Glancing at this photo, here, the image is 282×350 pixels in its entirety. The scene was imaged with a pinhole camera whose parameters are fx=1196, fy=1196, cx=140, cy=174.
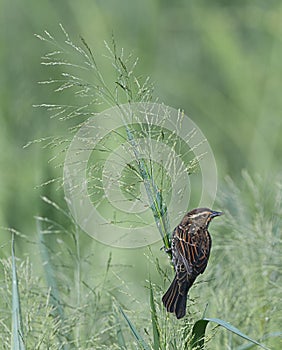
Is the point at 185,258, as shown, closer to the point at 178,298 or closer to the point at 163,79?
Answer: the point at 178,298

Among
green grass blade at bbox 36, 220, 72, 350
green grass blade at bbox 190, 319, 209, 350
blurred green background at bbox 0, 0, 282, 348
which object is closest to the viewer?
green grass blade at bbox 190, 319, 209, 350

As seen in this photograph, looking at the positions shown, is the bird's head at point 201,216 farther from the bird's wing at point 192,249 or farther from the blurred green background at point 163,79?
the blurred green background at point 163,79

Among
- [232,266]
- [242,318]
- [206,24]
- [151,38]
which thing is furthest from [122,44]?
[242,318]

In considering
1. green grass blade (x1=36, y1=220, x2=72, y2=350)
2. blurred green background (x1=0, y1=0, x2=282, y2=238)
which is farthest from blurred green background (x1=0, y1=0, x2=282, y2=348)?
green grass blade (x1=36, y1=220, x2=72, y2=350)

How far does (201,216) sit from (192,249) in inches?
1.9

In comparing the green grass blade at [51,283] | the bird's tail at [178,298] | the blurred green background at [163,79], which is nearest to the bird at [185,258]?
the bird's tail at [178,298]

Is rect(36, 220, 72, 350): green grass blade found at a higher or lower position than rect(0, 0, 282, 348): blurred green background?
lower

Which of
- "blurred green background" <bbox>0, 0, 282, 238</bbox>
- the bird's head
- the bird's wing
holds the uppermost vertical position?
"blurred green background" <bbox>0, 0, 282, 238</bbox>

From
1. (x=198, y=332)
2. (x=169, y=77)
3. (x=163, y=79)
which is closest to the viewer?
(x=198, y=332)

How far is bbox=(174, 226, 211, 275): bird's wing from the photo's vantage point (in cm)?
129

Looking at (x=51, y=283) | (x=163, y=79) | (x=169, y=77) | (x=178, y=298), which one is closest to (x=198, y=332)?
(x=178, y=298)

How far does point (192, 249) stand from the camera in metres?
1.31

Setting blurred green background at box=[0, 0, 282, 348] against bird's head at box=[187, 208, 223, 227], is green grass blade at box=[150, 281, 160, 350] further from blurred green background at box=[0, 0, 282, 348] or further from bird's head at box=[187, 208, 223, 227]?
blurred green background at box=[0, 0, 282, 348]

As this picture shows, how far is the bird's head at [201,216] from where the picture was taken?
133 cm
